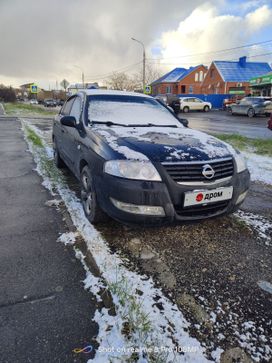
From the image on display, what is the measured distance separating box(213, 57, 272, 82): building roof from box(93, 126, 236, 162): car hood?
149ft

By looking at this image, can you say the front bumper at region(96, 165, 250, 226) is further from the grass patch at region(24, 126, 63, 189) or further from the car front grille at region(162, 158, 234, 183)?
the grass patch at region(24, 126, 63, 189)

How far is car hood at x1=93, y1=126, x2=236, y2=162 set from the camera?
9.23 feet

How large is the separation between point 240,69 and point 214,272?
50519 mm

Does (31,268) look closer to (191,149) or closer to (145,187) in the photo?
(145,187)

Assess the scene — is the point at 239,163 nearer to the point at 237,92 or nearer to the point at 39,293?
the point at 39,293

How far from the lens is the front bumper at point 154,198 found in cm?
269

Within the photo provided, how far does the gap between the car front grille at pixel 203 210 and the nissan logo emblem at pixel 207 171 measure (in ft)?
1.00

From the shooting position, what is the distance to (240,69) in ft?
152

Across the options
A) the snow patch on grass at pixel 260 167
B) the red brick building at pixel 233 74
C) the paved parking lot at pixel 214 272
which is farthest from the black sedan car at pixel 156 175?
the red brick building at pixel 233 74

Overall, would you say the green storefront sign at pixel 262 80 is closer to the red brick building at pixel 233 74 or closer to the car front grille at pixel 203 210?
the red brick building at pixel 233 74

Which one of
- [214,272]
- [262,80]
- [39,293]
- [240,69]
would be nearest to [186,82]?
[240,69]

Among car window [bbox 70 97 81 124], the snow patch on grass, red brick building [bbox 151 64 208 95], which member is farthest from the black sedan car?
red brick building [bbox 151 64 208 95]

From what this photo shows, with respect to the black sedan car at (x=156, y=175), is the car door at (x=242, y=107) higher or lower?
higher

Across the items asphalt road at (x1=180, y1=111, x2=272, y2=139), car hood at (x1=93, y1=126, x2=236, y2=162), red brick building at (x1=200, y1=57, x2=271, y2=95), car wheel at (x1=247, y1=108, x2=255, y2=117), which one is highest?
red brick building at (x1=200, y1=57, x2=271, y2=95)
